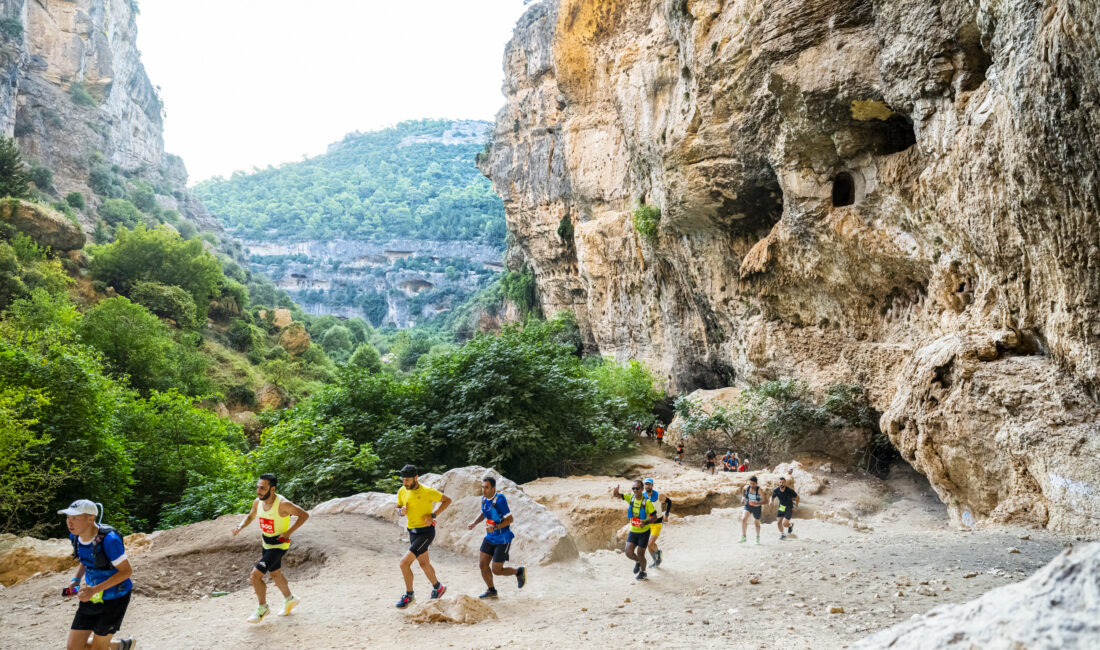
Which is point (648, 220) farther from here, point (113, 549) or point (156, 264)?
point (156, 264)

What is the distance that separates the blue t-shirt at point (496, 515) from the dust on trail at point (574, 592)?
689 millimetres

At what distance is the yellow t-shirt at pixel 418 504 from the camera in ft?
21.2

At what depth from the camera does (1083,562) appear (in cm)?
203

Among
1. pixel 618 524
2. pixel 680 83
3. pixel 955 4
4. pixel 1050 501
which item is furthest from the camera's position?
pixel 680 83

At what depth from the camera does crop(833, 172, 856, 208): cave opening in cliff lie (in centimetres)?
1561

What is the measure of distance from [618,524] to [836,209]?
31.5 ft

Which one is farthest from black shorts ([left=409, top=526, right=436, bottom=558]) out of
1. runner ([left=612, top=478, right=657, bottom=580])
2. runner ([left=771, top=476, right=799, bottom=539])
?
runner ([left=771, top=476, right=799, bottom=539])

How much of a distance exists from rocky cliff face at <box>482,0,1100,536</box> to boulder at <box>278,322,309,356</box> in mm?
29573

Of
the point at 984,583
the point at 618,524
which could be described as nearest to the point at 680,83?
the point at 618,524

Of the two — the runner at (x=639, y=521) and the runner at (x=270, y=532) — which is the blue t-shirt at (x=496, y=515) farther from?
the runner at (x=270, y=532)

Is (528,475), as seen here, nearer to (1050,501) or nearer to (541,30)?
(1050,501)

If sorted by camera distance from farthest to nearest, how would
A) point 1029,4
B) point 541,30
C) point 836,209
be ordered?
point 541,30
point 836,209
point 1029,4

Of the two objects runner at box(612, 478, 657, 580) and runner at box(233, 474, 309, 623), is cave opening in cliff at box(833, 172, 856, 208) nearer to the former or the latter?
runner at box(612, 478, 657, 580)

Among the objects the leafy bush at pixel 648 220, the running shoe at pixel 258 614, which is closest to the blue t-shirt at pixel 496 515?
the running shoe at pixel 258 614
